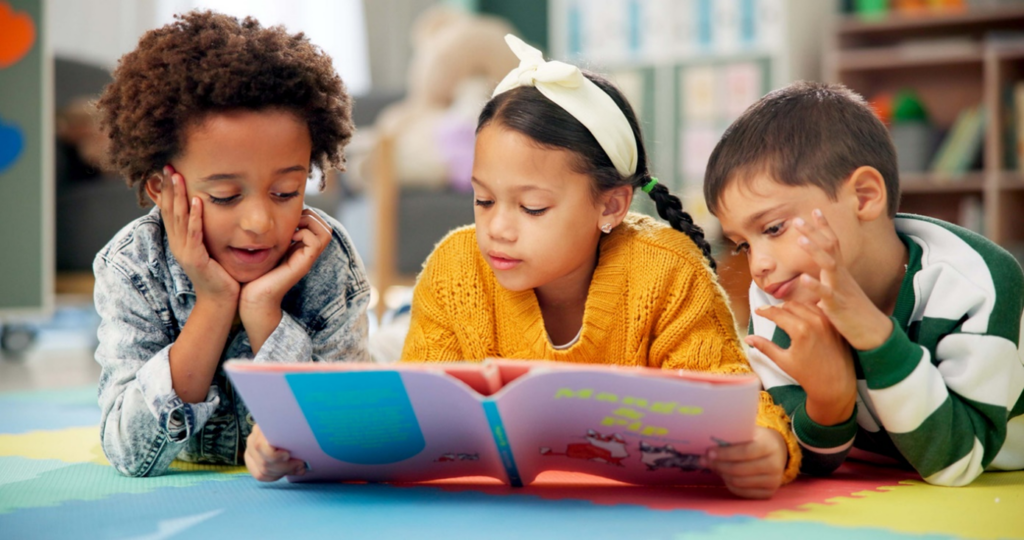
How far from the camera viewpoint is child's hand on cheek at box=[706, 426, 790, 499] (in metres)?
0.85

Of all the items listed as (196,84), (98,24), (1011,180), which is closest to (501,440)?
(196,84)

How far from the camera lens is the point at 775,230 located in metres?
1.01

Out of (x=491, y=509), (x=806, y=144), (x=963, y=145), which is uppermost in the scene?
(x=963, y=145)

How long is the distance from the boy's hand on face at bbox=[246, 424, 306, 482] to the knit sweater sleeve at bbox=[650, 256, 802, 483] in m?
0.45

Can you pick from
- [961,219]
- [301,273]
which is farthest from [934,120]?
[301,273]

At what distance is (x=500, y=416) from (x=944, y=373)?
48cm

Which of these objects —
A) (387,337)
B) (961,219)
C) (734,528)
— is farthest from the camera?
(961,219)

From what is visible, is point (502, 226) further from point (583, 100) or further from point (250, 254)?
point (250, 254)

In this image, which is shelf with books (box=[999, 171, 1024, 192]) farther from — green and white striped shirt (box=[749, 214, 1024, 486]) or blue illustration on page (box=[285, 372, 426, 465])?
blue illustration on page (box=[285, 372, 426, 465])

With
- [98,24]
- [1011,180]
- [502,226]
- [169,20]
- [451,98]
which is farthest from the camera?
[169,20]

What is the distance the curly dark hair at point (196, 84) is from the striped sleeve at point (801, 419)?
1.95ft

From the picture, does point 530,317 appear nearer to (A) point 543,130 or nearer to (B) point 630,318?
(B) point 630,318

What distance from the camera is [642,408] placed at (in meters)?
0.79

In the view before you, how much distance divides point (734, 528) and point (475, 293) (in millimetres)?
517
